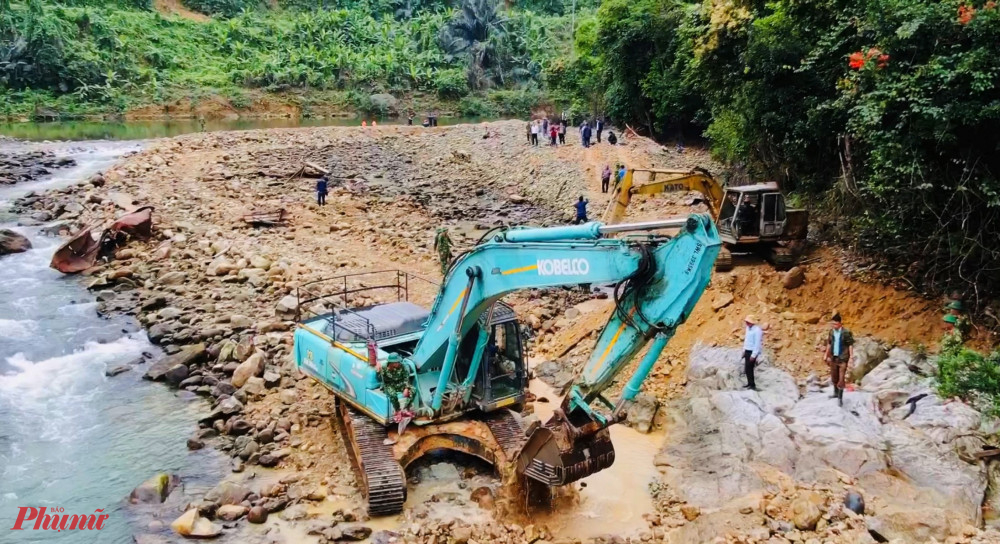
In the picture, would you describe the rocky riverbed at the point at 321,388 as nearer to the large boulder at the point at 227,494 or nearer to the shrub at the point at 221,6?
the large boulder at the point at 227,494

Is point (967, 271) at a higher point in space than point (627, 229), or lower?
lower

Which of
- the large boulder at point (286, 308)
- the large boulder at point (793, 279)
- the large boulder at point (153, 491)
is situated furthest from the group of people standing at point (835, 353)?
the large boulder at point (286, 308)

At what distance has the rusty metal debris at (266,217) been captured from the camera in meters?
22.5

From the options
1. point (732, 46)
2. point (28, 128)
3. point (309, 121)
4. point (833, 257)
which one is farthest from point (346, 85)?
point (833, 257)

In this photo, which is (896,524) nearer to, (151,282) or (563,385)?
(563,385)

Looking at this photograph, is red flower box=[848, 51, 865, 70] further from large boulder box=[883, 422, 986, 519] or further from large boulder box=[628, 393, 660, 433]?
large boulder box=[628, 393, 660, 433]

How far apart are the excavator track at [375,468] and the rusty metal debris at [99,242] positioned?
13750 mm

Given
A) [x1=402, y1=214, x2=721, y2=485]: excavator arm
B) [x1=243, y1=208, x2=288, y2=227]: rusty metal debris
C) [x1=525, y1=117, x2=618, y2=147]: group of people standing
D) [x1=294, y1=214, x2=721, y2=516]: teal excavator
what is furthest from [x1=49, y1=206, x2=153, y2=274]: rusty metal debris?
[x1=525, y1=117, x2=618, y2=147]: group of people standing

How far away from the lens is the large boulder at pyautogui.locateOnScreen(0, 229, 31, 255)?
20953mm

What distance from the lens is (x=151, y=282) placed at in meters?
18.2

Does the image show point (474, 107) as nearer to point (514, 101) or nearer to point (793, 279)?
point (514, 101)

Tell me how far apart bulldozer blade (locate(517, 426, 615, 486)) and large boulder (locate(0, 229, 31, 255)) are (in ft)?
64.7

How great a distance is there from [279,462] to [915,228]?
33.2ft

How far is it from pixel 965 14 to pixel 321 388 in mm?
10829
